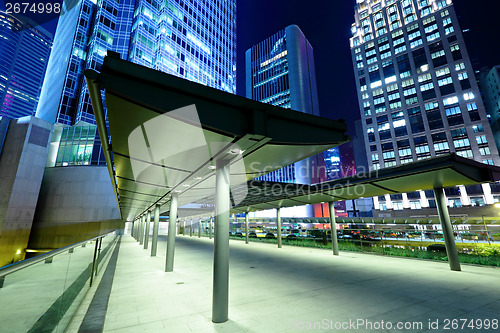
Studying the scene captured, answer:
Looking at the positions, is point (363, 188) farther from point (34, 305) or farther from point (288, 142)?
point (34, 305)

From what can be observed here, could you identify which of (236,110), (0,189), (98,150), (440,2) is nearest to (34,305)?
(236,110)

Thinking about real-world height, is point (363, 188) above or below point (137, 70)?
below

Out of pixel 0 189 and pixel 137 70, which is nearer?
pixel 137 70

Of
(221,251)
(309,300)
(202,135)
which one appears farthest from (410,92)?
(202,135)

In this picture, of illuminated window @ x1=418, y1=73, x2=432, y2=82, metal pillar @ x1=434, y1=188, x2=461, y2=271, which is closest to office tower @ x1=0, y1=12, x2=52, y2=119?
metal pillar @ x1=434, y1=188, x2=461, y2=271

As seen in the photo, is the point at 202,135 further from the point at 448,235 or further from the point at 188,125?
the point at 448,235

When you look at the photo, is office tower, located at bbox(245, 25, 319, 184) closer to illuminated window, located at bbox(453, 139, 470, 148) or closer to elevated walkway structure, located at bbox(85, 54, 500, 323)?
illuminated window, located at bbox(453, 139, 470, 148)

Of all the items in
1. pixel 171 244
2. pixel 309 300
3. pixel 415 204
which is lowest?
pixel 309 300

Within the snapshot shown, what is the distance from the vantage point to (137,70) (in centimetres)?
274

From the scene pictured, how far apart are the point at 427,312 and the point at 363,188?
19.1 ft

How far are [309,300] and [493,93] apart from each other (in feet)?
346

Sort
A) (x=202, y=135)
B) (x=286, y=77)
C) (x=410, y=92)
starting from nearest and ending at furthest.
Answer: (x=202, y=135), (x=410, y=92), (x=286, y=77)

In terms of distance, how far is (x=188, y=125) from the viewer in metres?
3.21

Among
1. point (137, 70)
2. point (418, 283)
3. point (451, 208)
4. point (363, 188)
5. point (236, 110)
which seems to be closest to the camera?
point (137, 70)
